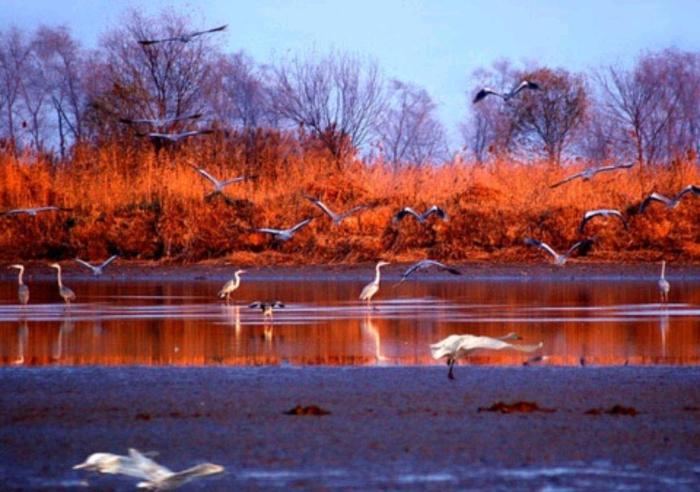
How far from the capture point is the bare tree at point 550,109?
55250 millimetres

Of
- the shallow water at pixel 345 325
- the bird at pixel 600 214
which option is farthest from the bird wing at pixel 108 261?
the bird at pixel 600 214

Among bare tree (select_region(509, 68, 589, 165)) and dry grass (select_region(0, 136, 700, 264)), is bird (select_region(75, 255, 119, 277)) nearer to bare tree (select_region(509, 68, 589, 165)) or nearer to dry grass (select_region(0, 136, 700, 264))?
dry grass (select_region(0, 136, 700, 264))

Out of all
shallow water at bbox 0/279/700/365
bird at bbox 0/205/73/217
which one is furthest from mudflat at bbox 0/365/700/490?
bird at bbox 0/205/73/217

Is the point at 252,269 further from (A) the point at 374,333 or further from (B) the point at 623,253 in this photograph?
(A) the point at 374,333

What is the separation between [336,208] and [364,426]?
24962mm

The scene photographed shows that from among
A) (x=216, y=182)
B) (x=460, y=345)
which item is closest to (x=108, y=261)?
(x=216, y=182)

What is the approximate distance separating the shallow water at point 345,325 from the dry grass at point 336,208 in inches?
194

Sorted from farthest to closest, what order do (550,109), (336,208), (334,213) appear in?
(550,109), (336,208), (334,213)

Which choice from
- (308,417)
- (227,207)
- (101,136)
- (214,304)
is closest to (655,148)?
(101,136)

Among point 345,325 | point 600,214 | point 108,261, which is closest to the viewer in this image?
point 345,325

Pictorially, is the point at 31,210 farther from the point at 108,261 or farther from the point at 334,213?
the point at 334,213

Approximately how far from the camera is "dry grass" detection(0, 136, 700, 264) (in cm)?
3322

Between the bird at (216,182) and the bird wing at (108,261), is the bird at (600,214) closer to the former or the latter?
the bird at (216,182)

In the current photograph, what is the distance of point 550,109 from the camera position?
5541 centimetres
